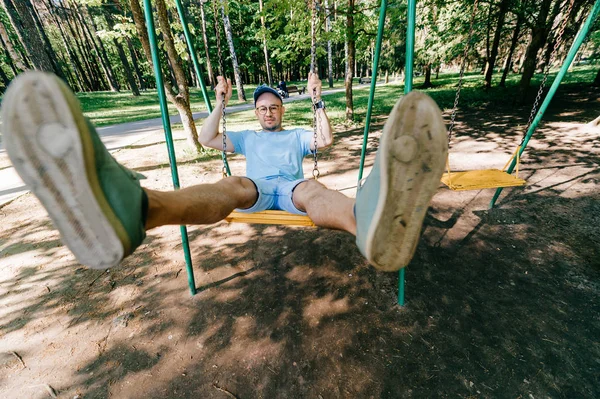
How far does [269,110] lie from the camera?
2.49 meters

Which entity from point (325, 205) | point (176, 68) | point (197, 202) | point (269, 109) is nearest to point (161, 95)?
point (269, 109)

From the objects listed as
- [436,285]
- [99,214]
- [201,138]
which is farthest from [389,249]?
[201,138]

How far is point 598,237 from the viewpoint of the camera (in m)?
2.86

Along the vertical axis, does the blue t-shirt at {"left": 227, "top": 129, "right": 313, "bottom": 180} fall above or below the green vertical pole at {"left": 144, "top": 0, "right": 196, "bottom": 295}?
below

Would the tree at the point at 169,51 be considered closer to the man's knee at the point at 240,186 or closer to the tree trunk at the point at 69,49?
the man's knee at the point at 240,186

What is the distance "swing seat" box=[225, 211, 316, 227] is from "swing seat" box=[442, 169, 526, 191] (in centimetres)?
160

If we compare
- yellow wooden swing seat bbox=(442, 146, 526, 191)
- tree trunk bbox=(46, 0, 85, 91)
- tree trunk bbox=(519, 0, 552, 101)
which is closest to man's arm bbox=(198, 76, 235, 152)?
yellow wooden swing seat bbox=(442, 146, 526, 191)

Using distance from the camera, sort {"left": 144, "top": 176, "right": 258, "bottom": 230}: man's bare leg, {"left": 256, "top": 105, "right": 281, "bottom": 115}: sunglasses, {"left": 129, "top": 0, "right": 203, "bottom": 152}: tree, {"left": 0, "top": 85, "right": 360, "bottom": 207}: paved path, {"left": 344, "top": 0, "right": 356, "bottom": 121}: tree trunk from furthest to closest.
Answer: {"left": 344, "top": 0, "right": 356, "bottom": 121}: tree trunk → {"left": 129, "top": 0, "right": 203, "bottom": 152}: tree → {"left": 0, "top": 85, "right": 360, "bottom": 207}: paved path → {"left": 256, "top": 105, "right": 281, "bottom": 115}: sunglasses → {"left": 144, "top": 176, "right": 258, "bottom": 230}: man's bare leg

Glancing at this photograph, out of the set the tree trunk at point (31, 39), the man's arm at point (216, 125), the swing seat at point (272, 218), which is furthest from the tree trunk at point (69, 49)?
the swing seat at point (272, 218)

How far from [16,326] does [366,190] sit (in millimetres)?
3071

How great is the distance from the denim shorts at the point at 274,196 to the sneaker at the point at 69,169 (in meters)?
1.10

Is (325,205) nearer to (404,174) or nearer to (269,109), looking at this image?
(404,174)

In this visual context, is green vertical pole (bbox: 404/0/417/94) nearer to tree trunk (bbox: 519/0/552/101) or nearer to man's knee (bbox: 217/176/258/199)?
man's knee (bbox: 217/176/258/199)

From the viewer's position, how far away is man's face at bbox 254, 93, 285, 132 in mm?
2494
